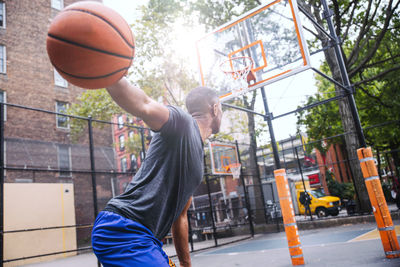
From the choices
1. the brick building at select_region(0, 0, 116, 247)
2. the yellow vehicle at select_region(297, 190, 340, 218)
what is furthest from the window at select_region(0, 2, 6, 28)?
the yellow vehicle at select_region(297, 190, 340, 218)

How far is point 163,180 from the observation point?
166 cm

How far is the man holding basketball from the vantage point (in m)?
1.53

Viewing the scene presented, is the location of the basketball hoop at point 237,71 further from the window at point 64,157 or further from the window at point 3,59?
the window at point 3,59

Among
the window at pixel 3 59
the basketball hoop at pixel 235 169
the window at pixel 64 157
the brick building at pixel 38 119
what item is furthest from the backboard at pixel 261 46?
the window at pixel 3 59

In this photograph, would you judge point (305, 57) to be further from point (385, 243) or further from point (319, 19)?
point (319, 19)

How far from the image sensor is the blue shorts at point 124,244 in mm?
1514

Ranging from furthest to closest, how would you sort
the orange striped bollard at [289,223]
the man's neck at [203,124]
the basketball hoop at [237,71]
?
the basketball hoop at [237,71], the orange striped bollard at [289,223], the man's neck at [203,124]

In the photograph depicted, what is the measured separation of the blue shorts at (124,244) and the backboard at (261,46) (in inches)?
185

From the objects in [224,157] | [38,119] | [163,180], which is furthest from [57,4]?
[163,180]

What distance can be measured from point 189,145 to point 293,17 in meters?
5.06

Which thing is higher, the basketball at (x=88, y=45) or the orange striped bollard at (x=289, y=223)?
the basketball at (x=88, y=45)

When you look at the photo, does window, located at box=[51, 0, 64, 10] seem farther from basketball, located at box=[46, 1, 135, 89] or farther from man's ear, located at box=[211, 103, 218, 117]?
basketball, located at box=[46, 1, 135, 89]

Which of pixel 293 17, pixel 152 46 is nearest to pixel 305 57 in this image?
pixel 293 17

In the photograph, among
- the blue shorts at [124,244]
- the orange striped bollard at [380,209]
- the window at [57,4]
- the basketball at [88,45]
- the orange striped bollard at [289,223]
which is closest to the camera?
the basketball at [88,45]
